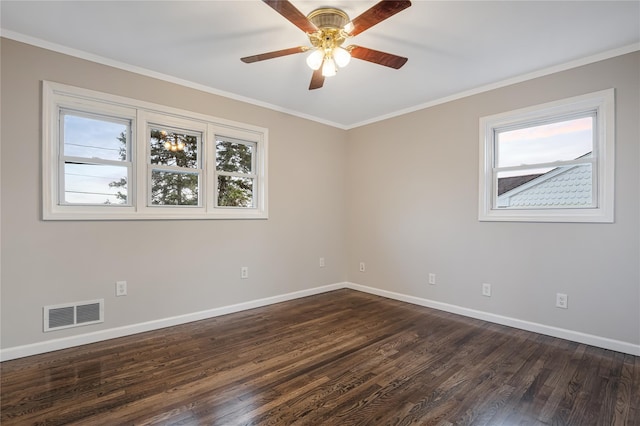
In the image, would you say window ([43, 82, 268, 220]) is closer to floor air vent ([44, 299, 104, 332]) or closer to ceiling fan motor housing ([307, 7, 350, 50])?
floor air vent ([44, 299, 104, 332])

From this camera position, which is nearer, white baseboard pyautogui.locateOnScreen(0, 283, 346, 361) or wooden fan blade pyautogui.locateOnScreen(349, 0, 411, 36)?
wooden fan blade pyautogui.locateOnScreen(349, 0, 411, 36)

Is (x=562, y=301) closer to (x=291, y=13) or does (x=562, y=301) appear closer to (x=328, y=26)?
(x=328, y=26)

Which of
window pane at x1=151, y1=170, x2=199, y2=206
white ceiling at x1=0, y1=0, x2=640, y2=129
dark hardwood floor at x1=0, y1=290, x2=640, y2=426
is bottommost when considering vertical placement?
dark hardwood floor at x1=0, y1=290, x2=640, y2=426

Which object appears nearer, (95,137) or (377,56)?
(377,56)

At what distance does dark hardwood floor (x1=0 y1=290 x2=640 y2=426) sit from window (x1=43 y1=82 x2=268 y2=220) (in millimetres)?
1288

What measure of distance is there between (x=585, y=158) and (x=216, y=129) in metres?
3.79

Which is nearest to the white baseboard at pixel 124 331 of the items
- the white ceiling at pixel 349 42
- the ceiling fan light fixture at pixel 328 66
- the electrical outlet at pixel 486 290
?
the electrical outlet at pixel 486 290

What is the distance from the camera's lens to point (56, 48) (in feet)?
8.60

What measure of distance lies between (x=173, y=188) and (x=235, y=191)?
73 cm

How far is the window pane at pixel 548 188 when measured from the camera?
291 cm

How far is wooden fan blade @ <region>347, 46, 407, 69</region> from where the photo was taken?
87.3 inches

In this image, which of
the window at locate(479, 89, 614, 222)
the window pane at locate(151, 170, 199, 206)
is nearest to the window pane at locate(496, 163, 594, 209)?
the window at locate(479, 89, 614, 222)

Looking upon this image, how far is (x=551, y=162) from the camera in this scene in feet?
10.1

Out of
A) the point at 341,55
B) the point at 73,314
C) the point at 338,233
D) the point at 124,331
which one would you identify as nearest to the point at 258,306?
the point at 124,331
